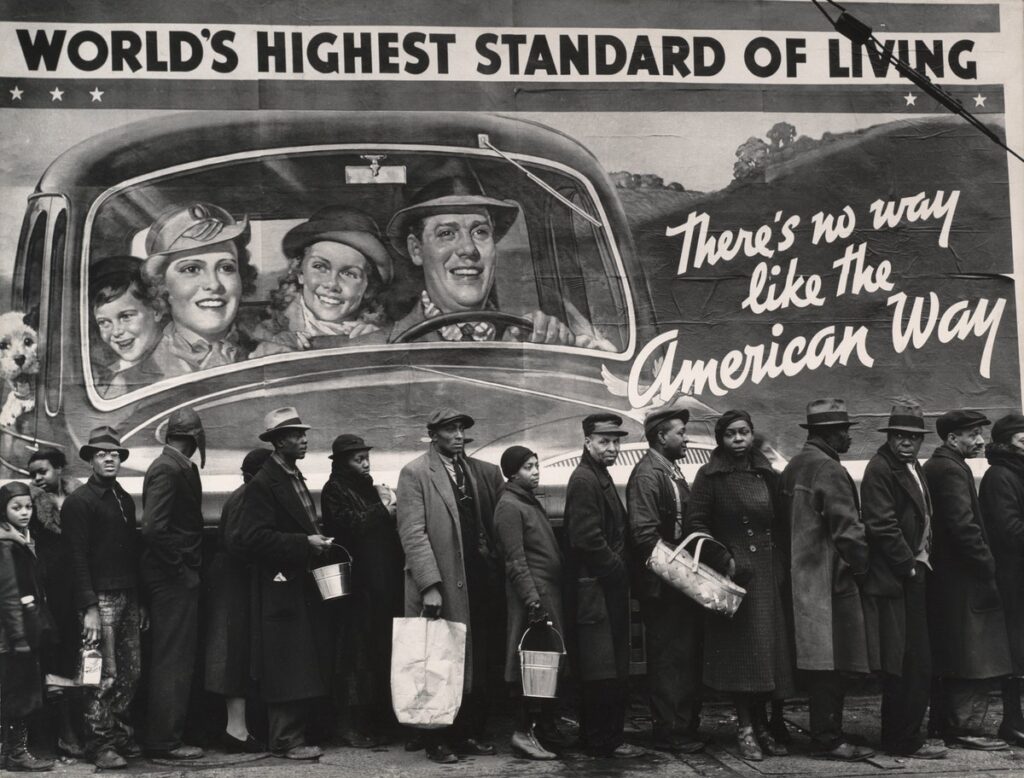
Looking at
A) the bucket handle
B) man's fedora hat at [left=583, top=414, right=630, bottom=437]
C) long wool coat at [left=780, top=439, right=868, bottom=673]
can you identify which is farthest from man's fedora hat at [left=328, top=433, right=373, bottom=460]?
long wool coat at [left=780, top=439, right=868, bottom=673]

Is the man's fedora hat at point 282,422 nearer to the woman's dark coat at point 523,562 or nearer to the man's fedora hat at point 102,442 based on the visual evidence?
the man's fedora hat at point 102,442

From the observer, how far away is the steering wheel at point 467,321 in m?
10.1

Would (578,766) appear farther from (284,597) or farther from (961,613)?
(961,613)

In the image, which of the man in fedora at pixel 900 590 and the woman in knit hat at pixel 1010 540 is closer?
the man in fedora at pixel 900 590

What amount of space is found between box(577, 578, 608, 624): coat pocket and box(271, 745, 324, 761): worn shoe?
5.97ft

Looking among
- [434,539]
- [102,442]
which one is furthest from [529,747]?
[102,442]

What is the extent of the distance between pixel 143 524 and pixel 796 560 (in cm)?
406

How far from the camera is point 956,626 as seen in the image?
8711mm

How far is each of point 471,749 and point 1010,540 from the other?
12.2 ft

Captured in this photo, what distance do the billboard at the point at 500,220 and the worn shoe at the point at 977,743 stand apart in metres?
2.42

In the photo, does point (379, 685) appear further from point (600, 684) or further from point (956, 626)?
point (956, 626)

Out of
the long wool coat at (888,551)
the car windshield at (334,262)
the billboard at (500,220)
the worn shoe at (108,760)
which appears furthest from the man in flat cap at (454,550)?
the long wool coat at (888,551)

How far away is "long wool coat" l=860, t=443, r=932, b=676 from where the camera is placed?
845 cm

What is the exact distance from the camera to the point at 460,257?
1023cm
